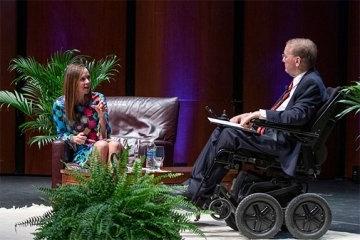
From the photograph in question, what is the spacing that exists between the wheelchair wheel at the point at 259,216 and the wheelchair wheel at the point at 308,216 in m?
0.08

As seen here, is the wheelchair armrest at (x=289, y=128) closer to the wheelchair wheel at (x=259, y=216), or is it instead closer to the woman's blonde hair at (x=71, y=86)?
the wheelchair wheel at (x=259, y=216)

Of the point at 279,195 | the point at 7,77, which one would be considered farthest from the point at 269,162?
the point at 7,77

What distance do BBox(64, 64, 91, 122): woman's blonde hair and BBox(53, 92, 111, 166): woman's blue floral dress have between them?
0.07 m

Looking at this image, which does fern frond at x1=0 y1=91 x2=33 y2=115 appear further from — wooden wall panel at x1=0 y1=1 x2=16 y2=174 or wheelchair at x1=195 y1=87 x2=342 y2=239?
wooden wall panel at x1=0 y1=1 x2=16 y2=174

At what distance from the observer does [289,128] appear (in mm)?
5016

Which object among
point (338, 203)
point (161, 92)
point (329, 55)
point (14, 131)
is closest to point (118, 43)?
point (161, 92)

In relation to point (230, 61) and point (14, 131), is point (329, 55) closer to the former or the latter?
point (230, 61)

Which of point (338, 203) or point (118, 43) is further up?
point (118, 43)

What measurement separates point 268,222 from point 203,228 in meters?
0.54

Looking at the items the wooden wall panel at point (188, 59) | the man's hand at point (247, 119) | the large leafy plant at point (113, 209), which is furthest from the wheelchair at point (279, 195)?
the wooden wall panel at point (188, 59)

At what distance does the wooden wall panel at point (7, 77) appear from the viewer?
30.8 feet

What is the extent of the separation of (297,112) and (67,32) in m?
5.10

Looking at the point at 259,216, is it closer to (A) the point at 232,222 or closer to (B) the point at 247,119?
(A) the point at 232,222

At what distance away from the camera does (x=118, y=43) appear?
9516 millimetres
